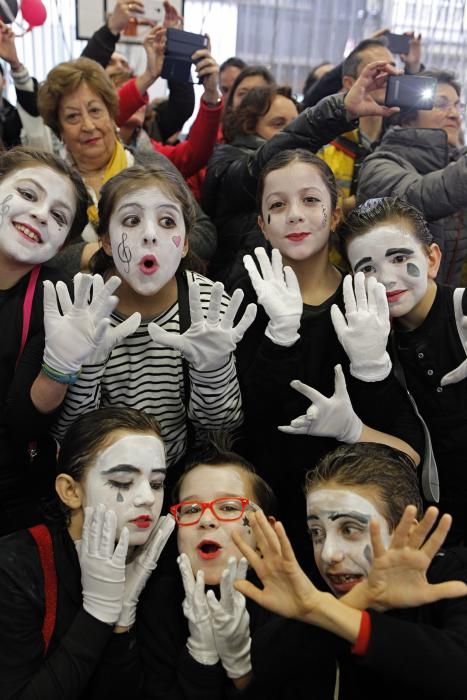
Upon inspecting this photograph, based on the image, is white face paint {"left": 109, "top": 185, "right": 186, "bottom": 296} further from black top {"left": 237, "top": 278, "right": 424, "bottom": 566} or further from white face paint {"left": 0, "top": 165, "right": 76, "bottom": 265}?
black top {"left": 237, "top": 278, "right": 424, "bottom": 566}

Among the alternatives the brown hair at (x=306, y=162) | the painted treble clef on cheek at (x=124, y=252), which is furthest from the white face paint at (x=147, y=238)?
the brown hair at (x=306, y=162)

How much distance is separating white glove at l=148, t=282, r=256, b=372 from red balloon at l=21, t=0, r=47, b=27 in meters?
2.41

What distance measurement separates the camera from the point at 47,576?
58.9 inches

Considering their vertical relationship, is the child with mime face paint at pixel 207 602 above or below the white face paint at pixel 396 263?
below

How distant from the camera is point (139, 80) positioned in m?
2.88

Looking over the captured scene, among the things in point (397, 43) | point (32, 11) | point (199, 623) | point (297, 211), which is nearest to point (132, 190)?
point (297, 211)

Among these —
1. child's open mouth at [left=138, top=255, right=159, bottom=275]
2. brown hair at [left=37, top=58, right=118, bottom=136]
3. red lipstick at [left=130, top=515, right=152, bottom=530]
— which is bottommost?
red lipstick at [left=130, top=515, right=152, bottom=530]

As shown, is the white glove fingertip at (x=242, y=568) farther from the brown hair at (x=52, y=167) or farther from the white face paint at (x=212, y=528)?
the brown hair at (x=52, y=167)

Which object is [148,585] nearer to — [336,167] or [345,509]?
[345,509]

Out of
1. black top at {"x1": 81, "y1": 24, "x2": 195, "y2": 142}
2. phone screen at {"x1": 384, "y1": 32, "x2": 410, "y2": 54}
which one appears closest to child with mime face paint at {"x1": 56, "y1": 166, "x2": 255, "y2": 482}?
black top at {"x1": 81, "y1": 24, "x2": 195, "y2": 142}

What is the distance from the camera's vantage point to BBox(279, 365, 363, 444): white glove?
1.69m

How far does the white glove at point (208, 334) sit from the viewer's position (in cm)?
165

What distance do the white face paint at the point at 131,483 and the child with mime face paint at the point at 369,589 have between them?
268 mm

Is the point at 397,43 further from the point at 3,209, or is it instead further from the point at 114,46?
the point at 3,209
